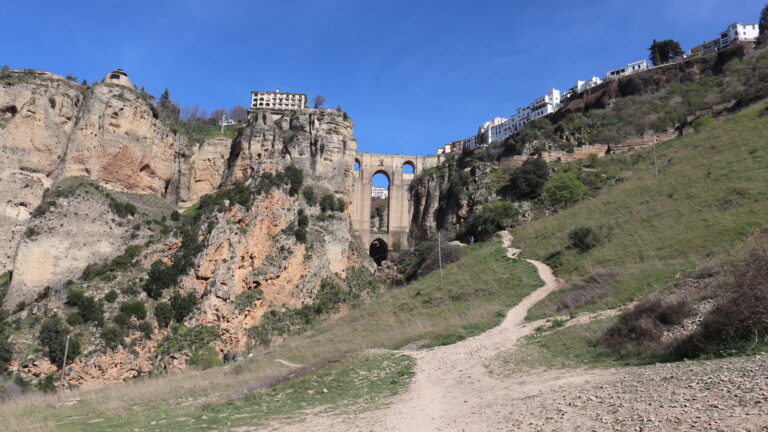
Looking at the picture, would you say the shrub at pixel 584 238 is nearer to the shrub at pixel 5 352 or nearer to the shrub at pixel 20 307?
the shrub at pixel 5 352

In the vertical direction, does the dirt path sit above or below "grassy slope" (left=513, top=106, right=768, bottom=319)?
below

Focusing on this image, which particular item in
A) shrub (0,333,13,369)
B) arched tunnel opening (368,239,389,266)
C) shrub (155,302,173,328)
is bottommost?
shrub (0,333,13,369)

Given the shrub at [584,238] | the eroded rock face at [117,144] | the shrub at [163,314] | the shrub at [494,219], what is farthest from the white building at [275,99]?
the shrub at [584,238]

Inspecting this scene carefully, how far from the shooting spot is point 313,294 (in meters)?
36.0

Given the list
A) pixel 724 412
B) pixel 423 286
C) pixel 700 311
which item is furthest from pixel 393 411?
pixel 423 286

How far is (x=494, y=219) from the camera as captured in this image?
1570 inches

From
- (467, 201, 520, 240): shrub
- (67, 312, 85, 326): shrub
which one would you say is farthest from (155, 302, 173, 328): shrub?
(467, 201, 520, 240): shrub

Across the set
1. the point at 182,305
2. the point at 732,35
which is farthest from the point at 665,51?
the point at 182,305

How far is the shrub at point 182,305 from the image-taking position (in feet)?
100

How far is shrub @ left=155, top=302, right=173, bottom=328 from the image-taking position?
29844 mm

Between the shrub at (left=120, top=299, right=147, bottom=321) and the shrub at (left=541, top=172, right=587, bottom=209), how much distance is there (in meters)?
29.6

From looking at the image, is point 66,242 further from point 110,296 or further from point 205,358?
point 205,358

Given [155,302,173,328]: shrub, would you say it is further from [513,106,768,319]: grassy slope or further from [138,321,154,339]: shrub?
[513,106,768,319]: grassy slope

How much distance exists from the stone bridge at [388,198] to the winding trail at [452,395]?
35540 millimetres
